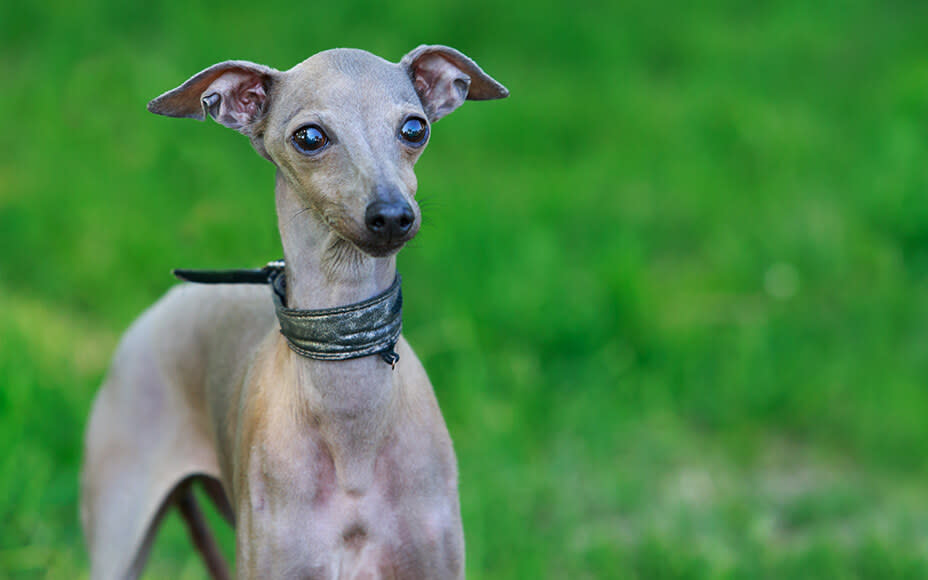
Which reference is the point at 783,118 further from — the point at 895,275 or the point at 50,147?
the point at 50,147

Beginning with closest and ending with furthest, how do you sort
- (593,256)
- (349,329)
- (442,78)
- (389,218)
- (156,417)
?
1. (389,218)
2. (349,329)
3. (442,78)
4. (156,417)
5. (593,256)

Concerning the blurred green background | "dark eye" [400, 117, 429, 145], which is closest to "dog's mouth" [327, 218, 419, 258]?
"dark eye" [400, 117, 429, 145]

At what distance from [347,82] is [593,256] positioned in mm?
4568

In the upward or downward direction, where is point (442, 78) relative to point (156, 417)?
upward

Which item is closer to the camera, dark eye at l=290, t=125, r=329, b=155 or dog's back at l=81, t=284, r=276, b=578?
dark eye at l=290, t=125, r=329, b=155

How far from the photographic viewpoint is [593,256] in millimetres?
7051

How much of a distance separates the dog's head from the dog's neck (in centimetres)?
8

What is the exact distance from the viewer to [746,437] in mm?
5965

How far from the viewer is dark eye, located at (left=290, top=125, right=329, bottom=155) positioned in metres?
2.57

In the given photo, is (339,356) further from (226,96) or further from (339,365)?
(226,96)

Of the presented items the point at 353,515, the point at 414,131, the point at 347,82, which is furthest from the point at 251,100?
the point at 353,515

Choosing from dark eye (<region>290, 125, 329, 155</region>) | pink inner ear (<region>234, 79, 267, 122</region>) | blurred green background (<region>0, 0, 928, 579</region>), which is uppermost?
pink inner ear (<region>234, 79, 267, 122</region>)

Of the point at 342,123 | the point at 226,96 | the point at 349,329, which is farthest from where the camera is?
the point at 226,96

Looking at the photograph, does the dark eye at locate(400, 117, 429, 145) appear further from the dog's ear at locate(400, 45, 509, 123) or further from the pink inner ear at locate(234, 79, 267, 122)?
the pink inner ear at locate(234, 79, 267, 122)
